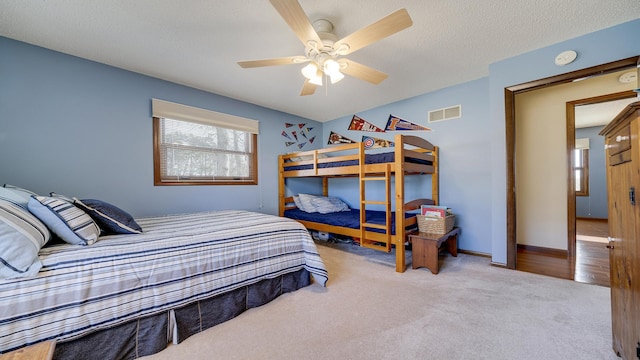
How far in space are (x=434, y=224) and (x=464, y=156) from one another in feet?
3.80

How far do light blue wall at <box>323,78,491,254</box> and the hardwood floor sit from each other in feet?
1.58

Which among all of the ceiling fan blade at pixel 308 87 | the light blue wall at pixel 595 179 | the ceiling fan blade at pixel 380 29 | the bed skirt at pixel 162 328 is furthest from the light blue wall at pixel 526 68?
the light blue wall at pixel 595 179

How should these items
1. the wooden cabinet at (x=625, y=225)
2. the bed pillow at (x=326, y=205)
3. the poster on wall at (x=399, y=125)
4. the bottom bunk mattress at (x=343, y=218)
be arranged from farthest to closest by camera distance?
the bed pillow at (x=326, y=205) → the poster on wall at (x=399, y=125) → the bottom bunk mattress at (x=343, y=218) → the wooden cabinet at (x=625, y=225)

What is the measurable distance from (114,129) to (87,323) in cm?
229

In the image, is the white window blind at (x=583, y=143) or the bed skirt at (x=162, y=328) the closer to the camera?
the bed skirt at (x=162, y=328)

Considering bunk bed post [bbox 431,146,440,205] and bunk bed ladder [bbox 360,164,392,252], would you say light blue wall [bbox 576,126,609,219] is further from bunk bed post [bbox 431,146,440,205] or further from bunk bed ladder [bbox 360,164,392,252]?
bunk bed ladder [bbox 360,164,392,252]

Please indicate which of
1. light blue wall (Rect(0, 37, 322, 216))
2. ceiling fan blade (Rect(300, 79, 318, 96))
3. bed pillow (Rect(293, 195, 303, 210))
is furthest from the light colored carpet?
light blue wall (Rect(0, 37, 322, 216))

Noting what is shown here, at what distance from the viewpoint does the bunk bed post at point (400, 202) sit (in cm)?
253

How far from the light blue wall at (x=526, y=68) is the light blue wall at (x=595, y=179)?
15.7ft

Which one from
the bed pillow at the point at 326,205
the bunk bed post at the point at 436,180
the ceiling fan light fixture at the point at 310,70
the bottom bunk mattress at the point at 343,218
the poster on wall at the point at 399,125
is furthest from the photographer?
the bed pillow at the point at 326,205

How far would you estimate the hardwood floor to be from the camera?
235 cm

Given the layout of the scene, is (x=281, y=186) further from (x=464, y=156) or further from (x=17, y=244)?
(x=17, y=244)

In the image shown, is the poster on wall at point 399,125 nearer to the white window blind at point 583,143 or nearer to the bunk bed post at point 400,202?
the bunk bed post at point 400,202

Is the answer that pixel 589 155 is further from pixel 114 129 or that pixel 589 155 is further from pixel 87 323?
pixel 114 129
